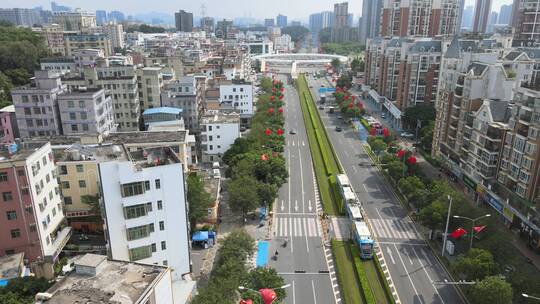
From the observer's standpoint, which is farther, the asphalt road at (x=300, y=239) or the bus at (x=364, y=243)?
the bus at (x=364, y=243)

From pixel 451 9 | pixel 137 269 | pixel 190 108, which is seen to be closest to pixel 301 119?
pixel 190 108

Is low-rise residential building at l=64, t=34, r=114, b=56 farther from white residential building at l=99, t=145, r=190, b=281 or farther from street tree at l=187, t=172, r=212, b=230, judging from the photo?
white residential building at l=99, t=145, r=190, b=281

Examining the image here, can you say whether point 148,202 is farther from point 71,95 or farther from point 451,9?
point 451,9

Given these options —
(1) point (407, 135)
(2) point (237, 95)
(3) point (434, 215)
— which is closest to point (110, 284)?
(3) point (434, 215)

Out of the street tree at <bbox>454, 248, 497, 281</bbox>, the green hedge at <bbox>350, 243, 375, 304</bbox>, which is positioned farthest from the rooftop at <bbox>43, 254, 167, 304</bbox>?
the street tree at <bbox>454, 248, 497, 281</bbox>

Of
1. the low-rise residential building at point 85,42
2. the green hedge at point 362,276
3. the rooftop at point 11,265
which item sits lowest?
the green hedge at point 362,276

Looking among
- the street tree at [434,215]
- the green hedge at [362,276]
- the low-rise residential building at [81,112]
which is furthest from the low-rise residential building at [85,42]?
the street tree at [434,215]

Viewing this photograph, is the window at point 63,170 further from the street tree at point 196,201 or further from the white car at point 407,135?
→ the white car at point 407,135
